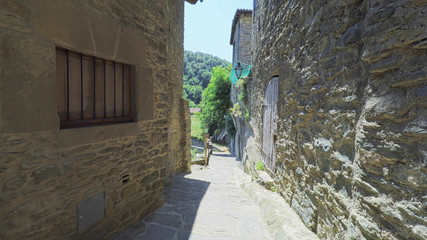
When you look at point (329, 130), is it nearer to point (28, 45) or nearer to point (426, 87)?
point (426, 87)

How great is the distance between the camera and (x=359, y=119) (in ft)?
5.24

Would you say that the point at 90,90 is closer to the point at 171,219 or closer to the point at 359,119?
→ the point at 171,219

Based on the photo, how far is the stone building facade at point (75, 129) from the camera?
147cm

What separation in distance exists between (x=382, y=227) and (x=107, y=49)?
2803 mm

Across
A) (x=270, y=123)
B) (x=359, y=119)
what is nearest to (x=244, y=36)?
(x=270, y=123)

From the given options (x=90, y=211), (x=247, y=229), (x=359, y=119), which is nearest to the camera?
(x=359, y=119)

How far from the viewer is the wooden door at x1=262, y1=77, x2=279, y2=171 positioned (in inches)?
154

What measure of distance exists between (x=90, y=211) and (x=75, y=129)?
0.88 m

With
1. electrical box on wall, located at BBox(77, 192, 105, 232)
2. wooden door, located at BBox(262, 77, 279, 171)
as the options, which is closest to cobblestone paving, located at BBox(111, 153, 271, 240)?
electrical box on wall, located at BBox(77, 192, 105, 232)

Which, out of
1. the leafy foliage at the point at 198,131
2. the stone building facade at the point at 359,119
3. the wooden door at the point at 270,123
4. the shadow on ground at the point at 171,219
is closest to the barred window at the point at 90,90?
the shadow on ground at the point at 171,219

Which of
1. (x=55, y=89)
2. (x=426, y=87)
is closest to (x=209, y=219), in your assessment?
(x=55, y=89)

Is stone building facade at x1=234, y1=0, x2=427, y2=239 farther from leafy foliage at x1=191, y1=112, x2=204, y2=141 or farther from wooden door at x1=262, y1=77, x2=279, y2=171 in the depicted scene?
leafy foliage at x1=191, y1=112, x2=204, y2=141

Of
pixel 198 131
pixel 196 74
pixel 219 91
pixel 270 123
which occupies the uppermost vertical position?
pixel 196 74

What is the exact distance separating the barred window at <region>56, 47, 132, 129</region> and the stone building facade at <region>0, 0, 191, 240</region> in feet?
0.07
